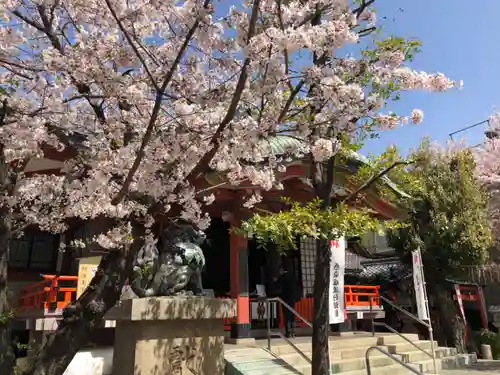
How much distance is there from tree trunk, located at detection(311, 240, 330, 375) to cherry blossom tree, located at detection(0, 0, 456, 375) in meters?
0.06

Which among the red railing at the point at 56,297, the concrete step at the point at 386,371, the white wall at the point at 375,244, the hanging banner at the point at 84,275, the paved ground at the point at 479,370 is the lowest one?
the paved ground at the point at 479,370

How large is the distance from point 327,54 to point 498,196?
17.1 metres

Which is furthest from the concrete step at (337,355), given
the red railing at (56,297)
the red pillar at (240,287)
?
the red railing at (56,297)

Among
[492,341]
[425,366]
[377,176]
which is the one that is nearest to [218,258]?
[425,366]

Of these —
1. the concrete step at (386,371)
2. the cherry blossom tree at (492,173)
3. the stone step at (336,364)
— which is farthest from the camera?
the cherry blossom tree at (492,173)

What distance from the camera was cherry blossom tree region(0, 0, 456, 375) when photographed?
4.31 meters

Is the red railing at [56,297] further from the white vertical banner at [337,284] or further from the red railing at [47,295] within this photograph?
the white vertical banner at [337,284]

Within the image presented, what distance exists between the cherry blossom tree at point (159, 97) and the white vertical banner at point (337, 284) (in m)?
1.61

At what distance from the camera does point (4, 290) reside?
4520 mm

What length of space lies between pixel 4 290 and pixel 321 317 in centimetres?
433

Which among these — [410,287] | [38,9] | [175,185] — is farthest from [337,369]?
[410,287]

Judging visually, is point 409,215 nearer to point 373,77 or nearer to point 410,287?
point 410,287

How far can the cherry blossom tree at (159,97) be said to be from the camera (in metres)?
4.31

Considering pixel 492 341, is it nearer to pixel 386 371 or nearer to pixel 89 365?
pixel 386 371
